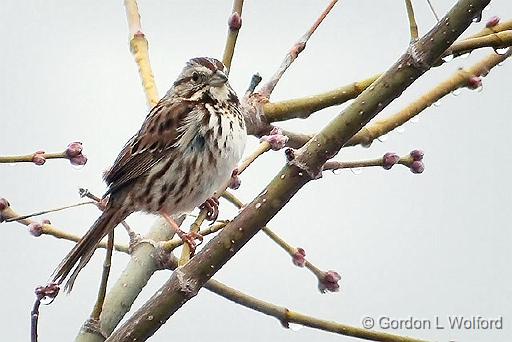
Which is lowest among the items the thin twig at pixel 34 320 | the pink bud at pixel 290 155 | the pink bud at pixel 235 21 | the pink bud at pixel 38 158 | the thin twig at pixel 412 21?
the thin twig at pixel 34 320

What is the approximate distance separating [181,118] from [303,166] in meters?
1.99

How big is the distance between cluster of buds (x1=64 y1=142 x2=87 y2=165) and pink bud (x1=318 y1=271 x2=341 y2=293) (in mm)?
835

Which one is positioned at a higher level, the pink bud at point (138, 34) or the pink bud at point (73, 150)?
the pink bud at point (138, 34)

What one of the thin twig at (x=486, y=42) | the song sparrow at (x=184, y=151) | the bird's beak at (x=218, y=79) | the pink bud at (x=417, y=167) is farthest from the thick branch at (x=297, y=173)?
the bird's beak at (x=218, y=79)

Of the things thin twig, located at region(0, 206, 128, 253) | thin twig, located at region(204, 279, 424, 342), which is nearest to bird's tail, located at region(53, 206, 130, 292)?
thin twig, located at region(0, 206, 128, 253)

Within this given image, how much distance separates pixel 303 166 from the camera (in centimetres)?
205

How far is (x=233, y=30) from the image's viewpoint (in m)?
3.15

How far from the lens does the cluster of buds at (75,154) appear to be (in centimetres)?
260

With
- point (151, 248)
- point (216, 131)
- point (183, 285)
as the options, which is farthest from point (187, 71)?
point (183, 285)

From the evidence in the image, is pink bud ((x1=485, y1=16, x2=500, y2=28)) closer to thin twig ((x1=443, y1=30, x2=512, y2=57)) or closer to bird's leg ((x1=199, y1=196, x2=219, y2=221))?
thin twig ((x1=443, y1=30, x2=512, y2=57))

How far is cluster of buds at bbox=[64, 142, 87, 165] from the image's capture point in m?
2.60

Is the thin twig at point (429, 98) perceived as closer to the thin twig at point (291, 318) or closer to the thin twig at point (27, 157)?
the thin twig at point (291, 318)

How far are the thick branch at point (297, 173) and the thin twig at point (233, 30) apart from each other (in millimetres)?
1144

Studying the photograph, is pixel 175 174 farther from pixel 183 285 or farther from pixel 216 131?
pixel 183 285
